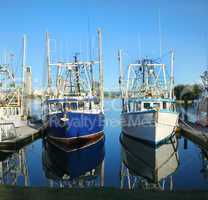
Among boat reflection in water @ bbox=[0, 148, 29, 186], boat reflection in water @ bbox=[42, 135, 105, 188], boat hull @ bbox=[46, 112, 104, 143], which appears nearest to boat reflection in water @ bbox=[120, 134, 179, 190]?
boat reflection in water @ bbox=[42, 135, 105, 188]

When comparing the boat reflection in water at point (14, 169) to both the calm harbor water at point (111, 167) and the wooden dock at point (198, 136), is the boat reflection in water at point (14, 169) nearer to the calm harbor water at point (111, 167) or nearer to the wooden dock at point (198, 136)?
the calm harbor water at point (111, 167)

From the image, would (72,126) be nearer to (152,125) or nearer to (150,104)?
A: (152,125)

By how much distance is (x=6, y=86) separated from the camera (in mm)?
48875

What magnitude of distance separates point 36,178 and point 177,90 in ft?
400

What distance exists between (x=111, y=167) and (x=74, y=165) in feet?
8.87

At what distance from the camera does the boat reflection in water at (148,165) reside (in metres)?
18.7

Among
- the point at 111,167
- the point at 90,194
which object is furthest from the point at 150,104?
the point at 90,194

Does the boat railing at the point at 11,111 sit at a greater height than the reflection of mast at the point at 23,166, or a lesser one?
greater

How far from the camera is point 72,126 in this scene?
99.8 ft

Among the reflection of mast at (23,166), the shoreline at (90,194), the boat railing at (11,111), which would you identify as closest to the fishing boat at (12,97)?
the boat railing at (11,111)

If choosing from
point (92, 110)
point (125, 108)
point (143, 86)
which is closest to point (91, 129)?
point (92, 110)

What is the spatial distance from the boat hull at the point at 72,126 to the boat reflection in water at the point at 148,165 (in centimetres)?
388

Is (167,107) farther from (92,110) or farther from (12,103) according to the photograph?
(12,103)

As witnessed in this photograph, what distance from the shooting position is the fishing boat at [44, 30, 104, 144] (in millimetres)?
30594
